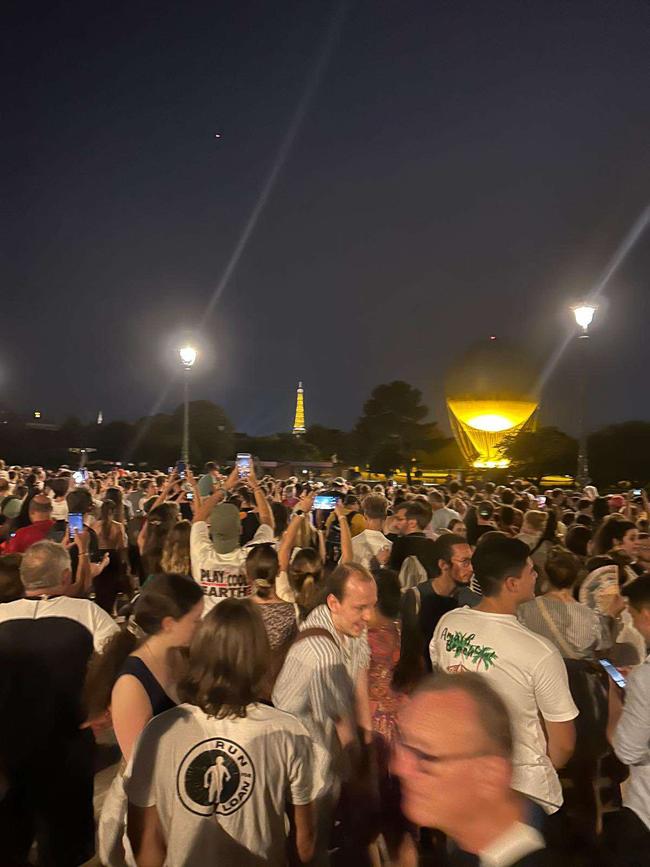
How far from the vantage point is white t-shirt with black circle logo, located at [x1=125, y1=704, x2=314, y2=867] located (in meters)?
2.64

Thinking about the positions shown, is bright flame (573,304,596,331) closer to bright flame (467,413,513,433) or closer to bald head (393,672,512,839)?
bald head (393,672,512,839)

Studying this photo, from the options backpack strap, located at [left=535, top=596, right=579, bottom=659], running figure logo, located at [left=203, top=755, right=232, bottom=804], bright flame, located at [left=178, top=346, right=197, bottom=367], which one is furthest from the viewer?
bright flame, located at [left=178, top=346, right=197, bottom=367]

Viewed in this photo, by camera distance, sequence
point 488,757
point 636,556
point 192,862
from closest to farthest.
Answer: point 488,757 < point 192,862 < point 636,556

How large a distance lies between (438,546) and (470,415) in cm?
5910

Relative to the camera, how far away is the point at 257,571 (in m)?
4.92

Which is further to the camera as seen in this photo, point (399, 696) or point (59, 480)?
point (59, 480)

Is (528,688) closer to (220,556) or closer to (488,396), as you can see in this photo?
(220,556)

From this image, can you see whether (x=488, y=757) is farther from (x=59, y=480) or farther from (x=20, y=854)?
(x=59, y=480)

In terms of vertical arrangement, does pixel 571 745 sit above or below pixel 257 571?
below

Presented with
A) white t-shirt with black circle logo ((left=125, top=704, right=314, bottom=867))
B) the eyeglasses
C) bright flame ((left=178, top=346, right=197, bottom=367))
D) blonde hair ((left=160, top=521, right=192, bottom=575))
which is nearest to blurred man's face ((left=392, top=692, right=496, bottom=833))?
the eyeglasses

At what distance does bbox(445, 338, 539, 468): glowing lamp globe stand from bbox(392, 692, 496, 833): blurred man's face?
59.3 meters

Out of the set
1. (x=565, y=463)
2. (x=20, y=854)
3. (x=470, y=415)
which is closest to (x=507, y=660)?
(x=20, y=854)

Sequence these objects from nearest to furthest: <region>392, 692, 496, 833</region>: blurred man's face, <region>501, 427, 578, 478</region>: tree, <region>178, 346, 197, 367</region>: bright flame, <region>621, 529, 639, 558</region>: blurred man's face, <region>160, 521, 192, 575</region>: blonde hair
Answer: <region>392, 692, 496, 833</region>: blurred man's face, <region>160, 521, 192, 575</region>: blonde hair, <region>621, 529, 639, 558</region>: blurred man's face, <region>178, 346, 197, 367</region>: bright flame, <region>501, 427, 578, 478</region>: tree

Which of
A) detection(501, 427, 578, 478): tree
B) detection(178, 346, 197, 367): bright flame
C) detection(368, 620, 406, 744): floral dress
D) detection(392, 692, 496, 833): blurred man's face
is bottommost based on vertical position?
detection(368, 620, 406, 744): floral dress
